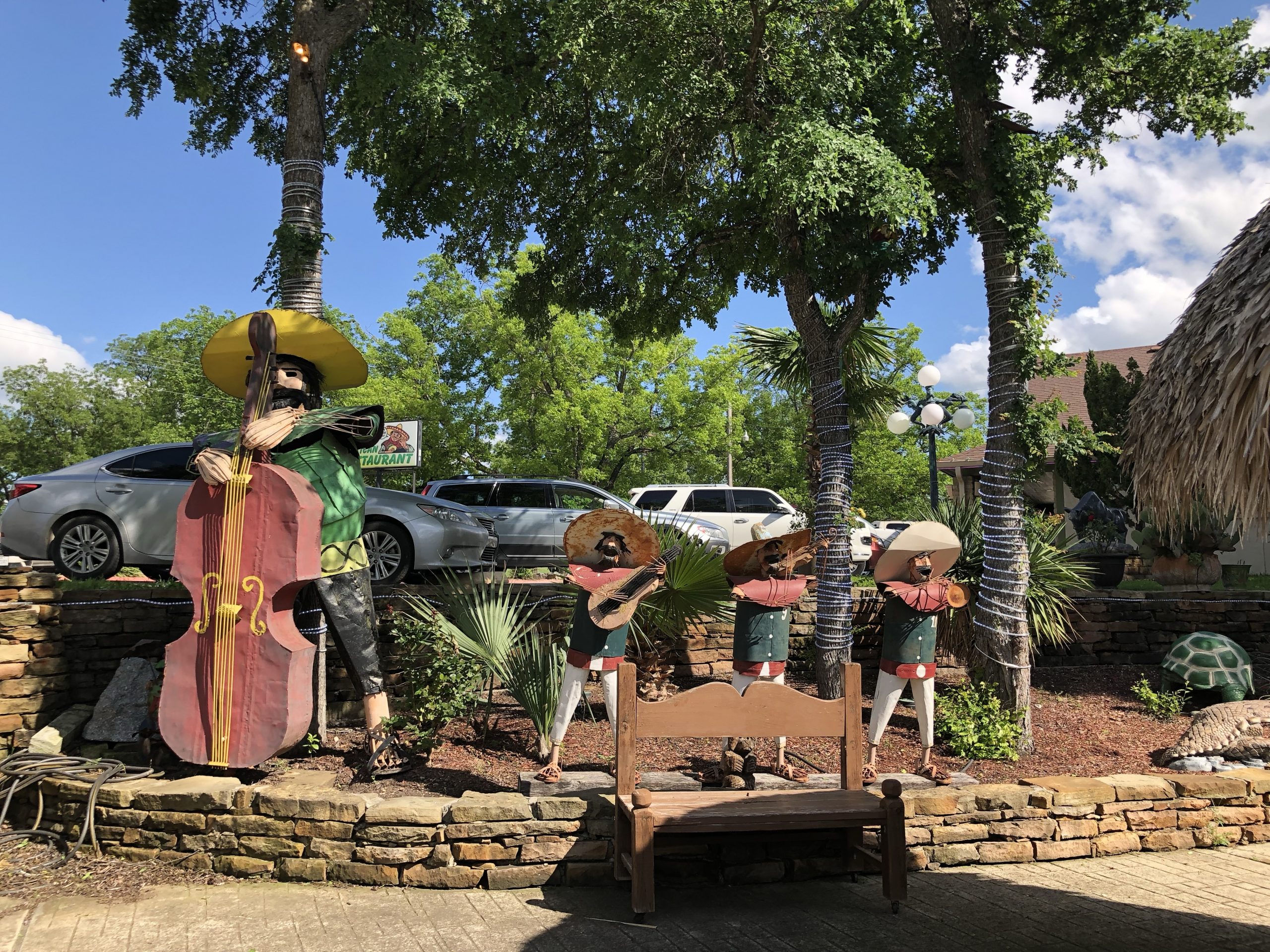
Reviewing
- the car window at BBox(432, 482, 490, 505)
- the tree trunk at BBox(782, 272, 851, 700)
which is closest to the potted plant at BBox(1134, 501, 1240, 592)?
the tree trunk at BBox(782, 272, 851, 700)

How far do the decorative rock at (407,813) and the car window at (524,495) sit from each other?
318 inches

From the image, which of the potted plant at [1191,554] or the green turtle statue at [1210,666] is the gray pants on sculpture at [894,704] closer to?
the green turtle statue at [1210,666]

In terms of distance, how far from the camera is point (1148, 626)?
9.35 m

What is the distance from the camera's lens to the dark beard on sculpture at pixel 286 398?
17.8 feet

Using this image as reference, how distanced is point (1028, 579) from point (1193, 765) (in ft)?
Answer: 5.61

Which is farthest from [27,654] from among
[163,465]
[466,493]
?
[466,493]

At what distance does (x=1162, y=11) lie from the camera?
6941 millimetres

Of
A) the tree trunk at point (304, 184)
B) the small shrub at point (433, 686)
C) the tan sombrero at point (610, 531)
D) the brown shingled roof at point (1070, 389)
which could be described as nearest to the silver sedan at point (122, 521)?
the small shrub at point (433, 686)

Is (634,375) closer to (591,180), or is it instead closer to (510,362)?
(510,362)

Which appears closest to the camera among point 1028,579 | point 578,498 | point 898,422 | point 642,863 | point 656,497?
point 642,863

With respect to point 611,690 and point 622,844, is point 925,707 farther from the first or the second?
point 622,844

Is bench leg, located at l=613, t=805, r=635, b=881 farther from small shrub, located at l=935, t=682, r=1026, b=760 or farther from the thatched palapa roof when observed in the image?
the thatched palapa roof

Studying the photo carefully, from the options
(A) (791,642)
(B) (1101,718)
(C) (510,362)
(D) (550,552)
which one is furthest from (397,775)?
(C) (510,362)

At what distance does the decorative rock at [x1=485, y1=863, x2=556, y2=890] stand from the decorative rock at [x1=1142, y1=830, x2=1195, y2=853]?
12.0 ft
